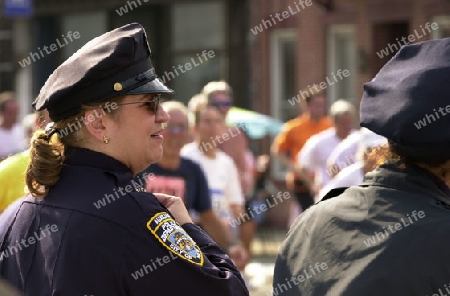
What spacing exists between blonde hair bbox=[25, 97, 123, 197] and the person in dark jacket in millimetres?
741

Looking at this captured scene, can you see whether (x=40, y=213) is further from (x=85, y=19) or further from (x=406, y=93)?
(x=85, y=19)

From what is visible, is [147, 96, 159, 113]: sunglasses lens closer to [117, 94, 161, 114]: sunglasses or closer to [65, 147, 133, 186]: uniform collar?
[117, 94, 161, 114]: sunglasses

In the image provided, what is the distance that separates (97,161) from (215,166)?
20.5ft

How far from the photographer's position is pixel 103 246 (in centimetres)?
305

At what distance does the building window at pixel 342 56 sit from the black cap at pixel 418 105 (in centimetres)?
1695

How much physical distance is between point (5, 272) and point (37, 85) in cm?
2240

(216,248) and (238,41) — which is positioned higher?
(216,248)

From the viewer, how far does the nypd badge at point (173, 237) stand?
3.11 meters

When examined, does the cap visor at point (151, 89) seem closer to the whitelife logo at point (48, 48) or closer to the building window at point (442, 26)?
the building window at point (442, 26)

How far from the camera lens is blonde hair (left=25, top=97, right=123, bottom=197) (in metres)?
3.24

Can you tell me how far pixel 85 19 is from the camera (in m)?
24.3

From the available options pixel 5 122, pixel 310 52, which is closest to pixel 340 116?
pixel 5 122

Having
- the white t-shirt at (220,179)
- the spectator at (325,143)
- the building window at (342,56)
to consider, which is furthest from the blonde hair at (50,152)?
the building window at (342,56)

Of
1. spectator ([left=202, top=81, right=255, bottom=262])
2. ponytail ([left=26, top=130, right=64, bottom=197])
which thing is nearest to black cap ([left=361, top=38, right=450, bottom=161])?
ponytail ([left=26, top=130, right=64, bottom=197])
